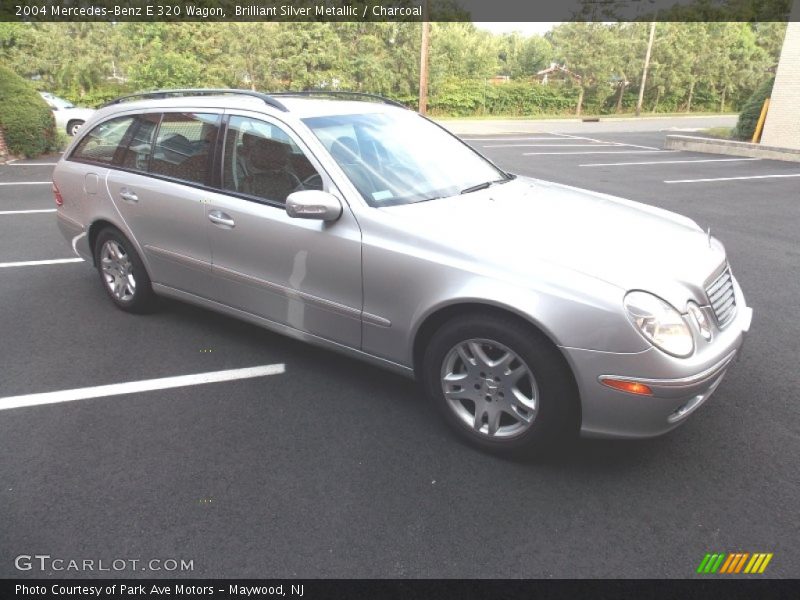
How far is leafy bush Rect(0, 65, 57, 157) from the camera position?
42.9 ft

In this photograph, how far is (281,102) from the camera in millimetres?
3635

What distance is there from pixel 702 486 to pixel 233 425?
2.37 metres

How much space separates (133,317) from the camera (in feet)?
15.4

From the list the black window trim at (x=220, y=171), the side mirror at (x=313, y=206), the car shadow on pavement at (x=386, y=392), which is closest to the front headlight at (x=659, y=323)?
the car shadow on pavement at (x=386, y=392)

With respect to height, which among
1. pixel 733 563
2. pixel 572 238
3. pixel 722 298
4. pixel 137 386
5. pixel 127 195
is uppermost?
pixel 572 238

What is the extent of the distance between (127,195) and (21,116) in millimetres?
11621

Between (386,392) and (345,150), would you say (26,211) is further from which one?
(386,392)

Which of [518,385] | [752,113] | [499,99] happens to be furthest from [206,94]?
[499,99]

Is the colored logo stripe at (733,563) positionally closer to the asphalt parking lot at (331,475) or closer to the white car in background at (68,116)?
the asphalt parking lot at (331,475)

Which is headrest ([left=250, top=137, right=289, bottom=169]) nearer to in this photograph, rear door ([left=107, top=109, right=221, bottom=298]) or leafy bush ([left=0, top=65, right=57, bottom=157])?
rear door ([left=107, top=109, right=221, bottom=298])

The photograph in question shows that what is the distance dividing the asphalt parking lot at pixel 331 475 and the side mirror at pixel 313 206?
43.8 inches

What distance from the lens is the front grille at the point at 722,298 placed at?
2830 millimetres
